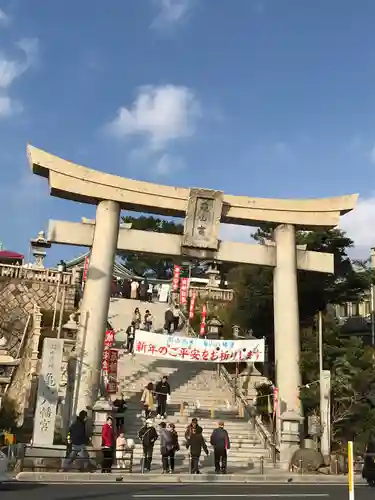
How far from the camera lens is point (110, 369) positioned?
2161cm

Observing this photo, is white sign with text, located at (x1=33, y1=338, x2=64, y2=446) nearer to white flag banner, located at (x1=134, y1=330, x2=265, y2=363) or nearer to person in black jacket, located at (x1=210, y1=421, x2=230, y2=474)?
person in black jacket, located at (x1=210, y1=421, x2=230, y2=474)

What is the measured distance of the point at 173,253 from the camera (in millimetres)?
21609

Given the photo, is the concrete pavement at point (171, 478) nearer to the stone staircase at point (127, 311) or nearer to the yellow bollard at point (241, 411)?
the yellow bollard at point (241, 411)

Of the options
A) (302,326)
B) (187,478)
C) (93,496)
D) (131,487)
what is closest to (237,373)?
(302,326)

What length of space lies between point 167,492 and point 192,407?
1017 centimetres

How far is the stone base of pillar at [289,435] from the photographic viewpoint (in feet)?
61.0

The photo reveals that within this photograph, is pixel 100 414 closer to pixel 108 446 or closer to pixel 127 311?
pixel 108 446

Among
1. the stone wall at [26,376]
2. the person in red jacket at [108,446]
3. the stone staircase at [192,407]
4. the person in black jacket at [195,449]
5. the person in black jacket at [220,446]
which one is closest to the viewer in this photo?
the person in red jacket at [108,446]

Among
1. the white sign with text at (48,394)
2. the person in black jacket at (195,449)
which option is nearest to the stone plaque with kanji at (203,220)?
the white sign with text at (48,394)

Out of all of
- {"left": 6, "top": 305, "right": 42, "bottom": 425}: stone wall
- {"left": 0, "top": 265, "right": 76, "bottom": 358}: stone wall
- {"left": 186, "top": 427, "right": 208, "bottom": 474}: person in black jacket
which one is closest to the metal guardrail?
{"left": 0, "top": 265, "right": 76, "bottom": 358}: stone wall

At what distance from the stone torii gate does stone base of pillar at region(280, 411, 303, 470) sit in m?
0.04

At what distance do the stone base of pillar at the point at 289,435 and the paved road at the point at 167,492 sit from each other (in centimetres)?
474

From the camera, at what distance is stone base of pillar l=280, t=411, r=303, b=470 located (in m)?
18.6

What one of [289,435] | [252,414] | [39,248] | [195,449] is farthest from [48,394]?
[39,248]
